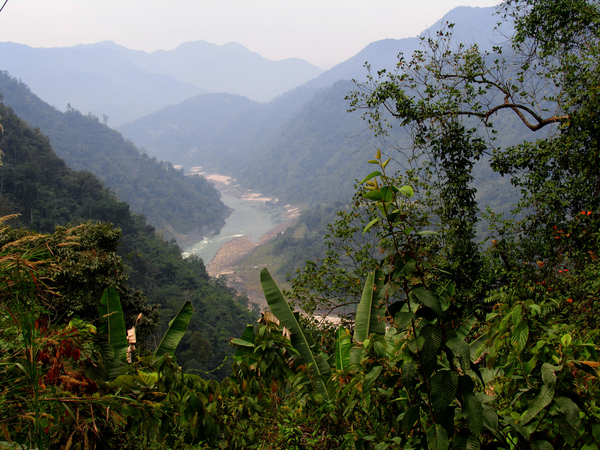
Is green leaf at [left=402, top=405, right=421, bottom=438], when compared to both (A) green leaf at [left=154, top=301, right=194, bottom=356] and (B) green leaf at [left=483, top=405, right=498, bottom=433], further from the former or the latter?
(A) green leaf at [left=154, top=301, right=194, bottom=356]

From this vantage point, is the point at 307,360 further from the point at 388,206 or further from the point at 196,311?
the point at 196,311

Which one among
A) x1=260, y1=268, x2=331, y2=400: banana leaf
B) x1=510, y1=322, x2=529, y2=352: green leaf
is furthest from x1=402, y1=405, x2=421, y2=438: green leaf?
x1=260, y1=268, x2=331, y2=400: banana leaf

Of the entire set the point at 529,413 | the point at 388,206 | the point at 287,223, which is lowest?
the point at 287,223

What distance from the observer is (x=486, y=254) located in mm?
5844

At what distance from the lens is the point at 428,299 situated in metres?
1.10

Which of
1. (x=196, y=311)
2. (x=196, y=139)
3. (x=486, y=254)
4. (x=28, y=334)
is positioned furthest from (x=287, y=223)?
(x=196, y=139)

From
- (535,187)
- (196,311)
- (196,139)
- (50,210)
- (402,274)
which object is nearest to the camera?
(402,274)

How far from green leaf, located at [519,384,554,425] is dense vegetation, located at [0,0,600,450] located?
0.03 feet

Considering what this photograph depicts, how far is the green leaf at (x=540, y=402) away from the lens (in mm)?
1146

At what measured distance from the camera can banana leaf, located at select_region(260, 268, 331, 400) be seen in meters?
3.18

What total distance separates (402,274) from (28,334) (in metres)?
1.32

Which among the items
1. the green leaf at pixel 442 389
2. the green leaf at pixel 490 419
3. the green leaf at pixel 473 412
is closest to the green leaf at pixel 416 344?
the green leaf at pixel 442 389

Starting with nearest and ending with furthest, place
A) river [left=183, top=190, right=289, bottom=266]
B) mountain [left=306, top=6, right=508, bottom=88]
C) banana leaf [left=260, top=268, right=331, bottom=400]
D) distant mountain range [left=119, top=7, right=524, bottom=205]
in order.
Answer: banana leaf [left=260, top=268, right=331, bottom=400] → river [left=183, top=190, right=289, bottom=266] → distant mountain range [left=119, top=7, right=524, bottom=205] → mountain [left=306, top=6, right=508, bottom=88]

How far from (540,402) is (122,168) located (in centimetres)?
7081
